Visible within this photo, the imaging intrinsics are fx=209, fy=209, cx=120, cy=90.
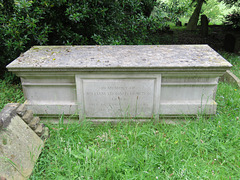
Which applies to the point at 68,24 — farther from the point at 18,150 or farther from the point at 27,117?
the point at 18,150

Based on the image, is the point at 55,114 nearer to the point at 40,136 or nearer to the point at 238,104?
the point at 40,136

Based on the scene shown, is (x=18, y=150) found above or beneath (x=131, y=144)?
above

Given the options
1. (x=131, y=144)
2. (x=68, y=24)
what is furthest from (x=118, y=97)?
(x=68, y=24)

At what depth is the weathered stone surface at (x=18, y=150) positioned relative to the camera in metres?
2.05

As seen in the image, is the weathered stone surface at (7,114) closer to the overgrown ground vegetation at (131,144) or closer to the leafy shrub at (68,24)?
the overgrown ground vegetation at (131,144)

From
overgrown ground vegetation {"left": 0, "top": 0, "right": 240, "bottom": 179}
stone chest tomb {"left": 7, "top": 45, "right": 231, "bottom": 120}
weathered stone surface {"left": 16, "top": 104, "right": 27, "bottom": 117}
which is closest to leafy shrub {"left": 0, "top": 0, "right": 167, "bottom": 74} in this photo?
overgrown ground vegetation {"left": 0, "top": 0, "right": 240, "bottom": 179}

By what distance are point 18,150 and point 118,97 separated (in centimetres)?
139

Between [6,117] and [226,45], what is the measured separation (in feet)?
24.0

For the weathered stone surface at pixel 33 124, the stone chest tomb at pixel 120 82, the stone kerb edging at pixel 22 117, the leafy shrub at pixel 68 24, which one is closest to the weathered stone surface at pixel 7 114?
the stone kerb edging at pixel 22 117

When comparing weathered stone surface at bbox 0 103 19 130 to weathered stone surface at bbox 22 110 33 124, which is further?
weathered stone surface at bbox 22 110 33 124

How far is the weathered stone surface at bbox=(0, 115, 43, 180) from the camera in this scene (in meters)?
2.05

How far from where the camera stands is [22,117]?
2.54m

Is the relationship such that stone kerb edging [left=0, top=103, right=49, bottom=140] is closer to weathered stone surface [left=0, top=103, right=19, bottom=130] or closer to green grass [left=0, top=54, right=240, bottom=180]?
weathered stone surface [left=0, top=103, right=19, bottom=130]

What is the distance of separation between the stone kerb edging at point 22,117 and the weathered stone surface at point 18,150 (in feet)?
0.19
